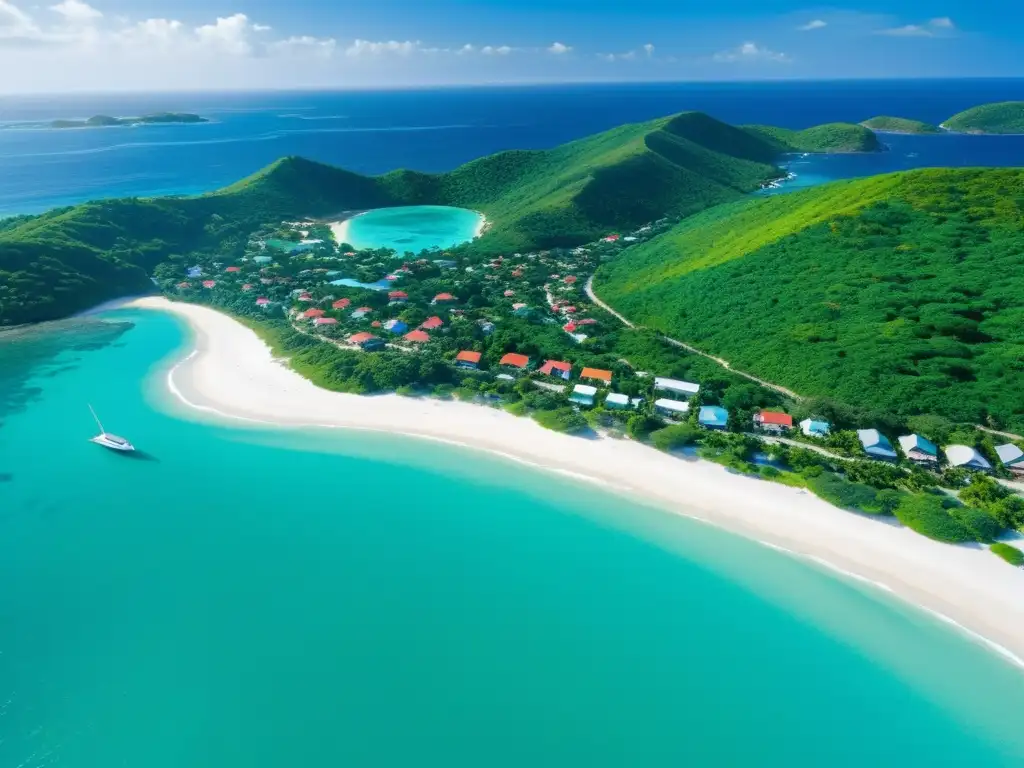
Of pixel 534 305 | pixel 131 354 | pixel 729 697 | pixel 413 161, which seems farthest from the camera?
pixel 413 161

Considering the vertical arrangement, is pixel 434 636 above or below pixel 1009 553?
below

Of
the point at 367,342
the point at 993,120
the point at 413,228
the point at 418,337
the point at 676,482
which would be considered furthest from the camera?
the point at 993,120

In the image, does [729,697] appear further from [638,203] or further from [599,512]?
[638,203]

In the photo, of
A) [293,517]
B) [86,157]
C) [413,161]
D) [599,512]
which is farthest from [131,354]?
[86,157]

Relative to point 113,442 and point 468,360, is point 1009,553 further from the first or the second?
point 113,442

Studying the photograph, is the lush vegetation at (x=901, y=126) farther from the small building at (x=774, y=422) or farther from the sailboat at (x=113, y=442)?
the sailboat at (x=113, y=442)

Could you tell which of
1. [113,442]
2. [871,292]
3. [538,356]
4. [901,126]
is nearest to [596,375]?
[538,356]
